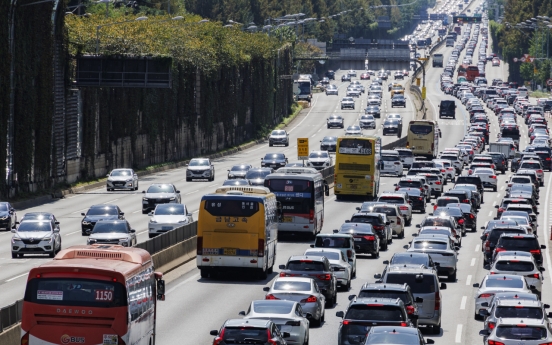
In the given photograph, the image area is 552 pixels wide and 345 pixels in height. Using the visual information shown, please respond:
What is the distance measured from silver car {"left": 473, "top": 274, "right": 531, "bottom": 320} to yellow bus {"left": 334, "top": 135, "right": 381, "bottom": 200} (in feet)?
113

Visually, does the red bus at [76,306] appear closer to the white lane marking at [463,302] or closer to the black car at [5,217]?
the white lane marking at [463,302]

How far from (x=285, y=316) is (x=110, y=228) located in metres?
19.6

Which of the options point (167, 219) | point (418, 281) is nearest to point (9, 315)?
point (418, 281)

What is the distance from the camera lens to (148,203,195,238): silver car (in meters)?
51.5

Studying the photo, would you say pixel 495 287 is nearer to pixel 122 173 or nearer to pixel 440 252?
pixel 440 252

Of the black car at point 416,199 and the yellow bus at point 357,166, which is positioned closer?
the black car at point 416,199

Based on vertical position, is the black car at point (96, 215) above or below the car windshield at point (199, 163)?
above

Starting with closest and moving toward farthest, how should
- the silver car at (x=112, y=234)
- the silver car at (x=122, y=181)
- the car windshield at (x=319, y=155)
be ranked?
the silver car at (x=112, y=234) → the silver car at (x=122, y=181) → the car windshield at (x=319, y=155)

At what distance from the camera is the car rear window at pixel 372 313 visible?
27109 millimetres

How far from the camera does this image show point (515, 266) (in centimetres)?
3803

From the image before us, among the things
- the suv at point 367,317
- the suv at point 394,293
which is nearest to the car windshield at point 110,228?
the suv at point 394,293

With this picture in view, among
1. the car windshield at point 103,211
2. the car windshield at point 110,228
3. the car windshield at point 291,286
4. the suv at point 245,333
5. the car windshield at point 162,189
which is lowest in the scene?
the car windshield at point 162,189

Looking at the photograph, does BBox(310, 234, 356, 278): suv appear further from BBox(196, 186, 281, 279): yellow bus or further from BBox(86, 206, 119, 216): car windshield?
BBox(86, 206, 119, 216): car windshield

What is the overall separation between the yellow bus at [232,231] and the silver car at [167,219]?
33.1ft
